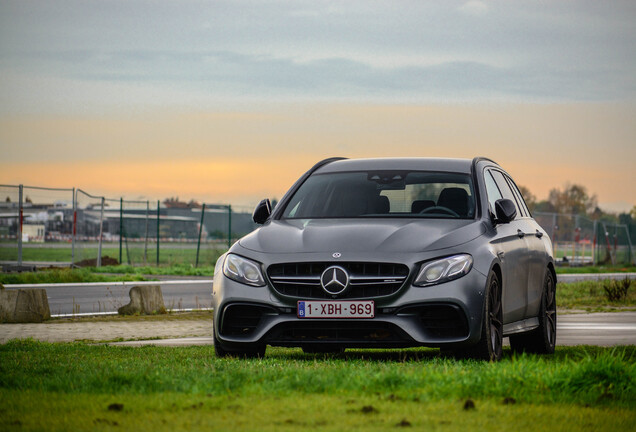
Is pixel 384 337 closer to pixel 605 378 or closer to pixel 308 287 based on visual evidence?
pixel 308 287

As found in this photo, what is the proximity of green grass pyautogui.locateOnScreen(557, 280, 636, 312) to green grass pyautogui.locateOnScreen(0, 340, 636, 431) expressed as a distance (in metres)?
14.9

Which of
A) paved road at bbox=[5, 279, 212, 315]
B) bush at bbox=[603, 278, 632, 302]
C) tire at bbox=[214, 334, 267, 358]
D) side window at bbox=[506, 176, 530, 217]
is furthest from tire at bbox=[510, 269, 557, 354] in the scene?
bush at bbox=[603, 278, 632, 302]

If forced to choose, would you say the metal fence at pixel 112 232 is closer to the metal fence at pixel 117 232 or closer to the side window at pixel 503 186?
the metal fence at pixel 117 232

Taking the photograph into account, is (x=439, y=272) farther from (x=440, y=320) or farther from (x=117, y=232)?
(x=117, y=232)

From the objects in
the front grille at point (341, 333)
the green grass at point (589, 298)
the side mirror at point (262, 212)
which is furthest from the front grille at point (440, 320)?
the green grass at point (589, 298)

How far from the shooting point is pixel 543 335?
459 inches

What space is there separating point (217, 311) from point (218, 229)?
128ft

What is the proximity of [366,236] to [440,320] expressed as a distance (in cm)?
94

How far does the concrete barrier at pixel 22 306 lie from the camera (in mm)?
17906

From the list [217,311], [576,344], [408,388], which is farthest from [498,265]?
Result: [576,344]

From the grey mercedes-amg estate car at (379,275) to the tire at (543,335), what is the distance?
1132 mm

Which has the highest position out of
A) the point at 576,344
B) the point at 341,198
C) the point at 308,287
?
the point at 341,198

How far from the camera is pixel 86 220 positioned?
43250 millimetres

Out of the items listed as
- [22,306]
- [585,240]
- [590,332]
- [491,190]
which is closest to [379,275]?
[491,190]
